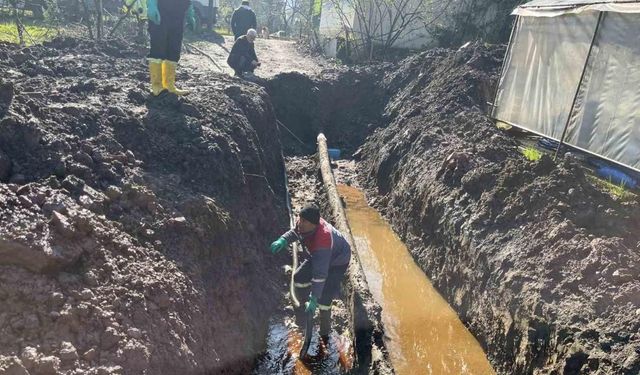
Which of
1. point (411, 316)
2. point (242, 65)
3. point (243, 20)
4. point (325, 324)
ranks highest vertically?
point (243, 20)

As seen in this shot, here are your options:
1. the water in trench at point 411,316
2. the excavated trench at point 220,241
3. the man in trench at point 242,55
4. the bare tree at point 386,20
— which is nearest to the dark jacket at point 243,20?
the man in trench at point 242,55

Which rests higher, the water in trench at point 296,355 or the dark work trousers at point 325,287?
the dark work trousers at point 325,287

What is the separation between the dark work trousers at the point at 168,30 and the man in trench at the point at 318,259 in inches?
144

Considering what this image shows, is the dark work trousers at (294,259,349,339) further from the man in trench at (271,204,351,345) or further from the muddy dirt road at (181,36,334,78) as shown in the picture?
the muddy dirt road at (181,36,334,78)

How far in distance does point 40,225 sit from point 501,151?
6920 mm

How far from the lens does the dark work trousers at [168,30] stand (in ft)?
23.9

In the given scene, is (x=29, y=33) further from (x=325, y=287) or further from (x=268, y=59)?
(x=325, y=287)

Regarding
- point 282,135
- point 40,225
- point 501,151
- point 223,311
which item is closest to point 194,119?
point 223,311

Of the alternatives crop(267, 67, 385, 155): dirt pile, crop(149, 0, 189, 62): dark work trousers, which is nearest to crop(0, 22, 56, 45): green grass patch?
crop(267, 67, 385, 155): dirt pile

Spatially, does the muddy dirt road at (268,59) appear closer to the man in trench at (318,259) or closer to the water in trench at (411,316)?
the water in trench at (411,316)

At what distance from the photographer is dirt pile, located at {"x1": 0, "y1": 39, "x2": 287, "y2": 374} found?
A: 3254 millimetres

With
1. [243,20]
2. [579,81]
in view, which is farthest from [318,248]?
[243,20]

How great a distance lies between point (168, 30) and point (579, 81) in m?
6.52

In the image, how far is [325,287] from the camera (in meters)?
5.82
